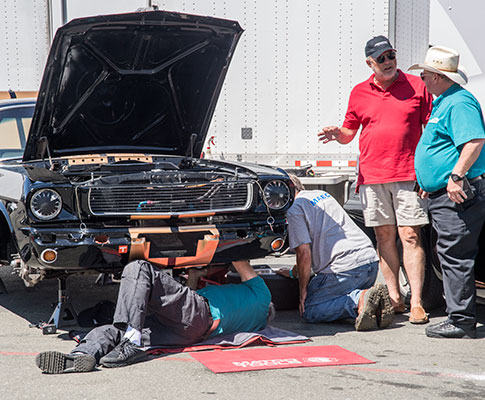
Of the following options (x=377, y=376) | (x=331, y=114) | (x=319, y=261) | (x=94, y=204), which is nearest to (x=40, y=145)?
(x=94, y=204)

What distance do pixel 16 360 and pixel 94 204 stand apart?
107 centimetres

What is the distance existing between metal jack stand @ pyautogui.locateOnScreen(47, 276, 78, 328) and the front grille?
0.72m

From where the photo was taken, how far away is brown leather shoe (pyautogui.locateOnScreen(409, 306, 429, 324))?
17.9ft

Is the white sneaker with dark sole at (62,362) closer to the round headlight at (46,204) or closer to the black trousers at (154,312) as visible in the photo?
the black trousers at (154,312)

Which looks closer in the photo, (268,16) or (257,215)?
(257,215)

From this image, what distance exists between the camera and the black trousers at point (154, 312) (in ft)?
14.3

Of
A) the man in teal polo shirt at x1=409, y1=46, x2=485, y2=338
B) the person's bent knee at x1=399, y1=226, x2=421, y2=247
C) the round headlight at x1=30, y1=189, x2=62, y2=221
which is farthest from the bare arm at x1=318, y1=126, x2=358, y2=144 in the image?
the round headlight at x1=30, y1=189, x2=62, y2=221

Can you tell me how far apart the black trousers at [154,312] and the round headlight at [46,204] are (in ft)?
2.14

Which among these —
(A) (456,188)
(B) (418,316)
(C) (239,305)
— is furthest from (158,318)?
(A) (456,188)

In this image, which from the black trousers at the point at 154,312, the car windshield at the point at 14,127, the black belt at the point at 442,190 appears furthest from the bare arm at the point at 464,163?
the car windshield at the point at 14,127

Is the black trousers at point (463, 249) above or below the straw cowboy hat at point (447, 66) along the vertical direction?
below

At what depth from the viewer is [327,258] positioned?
553 centimetres

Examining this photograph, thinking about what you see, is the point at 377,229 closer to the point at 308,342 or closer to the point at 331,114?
the point at 308,342

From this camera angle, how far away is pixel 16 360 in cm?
444
